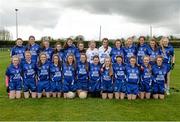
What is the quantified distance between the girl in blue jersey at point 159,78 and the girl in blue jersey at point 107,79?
1.25m

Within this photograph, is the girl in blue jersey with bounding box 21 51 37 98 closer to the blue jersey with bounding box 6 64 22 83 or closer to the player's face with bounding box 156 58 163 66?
the blue jersey with bounding box 6 64 22 83

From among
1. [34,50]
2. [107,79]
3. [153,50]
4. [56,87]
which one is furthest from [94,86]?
[34,50]

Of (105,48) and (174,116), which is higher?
(105,48)

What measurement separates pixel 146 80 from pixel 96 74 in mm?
1463

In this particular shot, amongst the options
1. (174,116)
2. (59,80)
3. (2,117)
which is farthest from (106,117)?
(59,80)

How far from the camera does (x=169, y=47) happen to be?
11734mm

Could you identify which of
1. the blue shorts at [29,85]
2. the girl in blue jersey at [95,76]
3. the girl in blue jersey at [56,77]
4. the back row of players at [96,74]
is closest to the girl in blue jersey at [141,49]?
the back row of players at [96,74]

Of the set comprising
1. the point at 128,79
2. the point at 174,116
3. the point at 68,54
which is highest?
the point at 68,54

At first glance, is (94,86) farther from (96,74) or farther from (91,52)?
(91,52)

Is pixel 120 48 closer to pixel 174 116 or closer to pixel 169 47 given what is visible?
Answer: pixel 169 47

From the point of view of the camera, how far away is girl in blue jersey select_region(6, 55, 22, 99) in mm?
11141

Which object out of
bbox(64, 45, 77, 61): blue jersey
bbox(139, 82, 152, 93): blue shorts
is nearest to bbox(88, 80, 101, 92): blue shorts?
bbox(64, 45, 77, 61): blue jersey

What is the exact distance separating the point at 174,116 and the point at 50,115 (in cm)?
284

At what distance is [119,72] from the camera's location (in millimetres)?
11148
